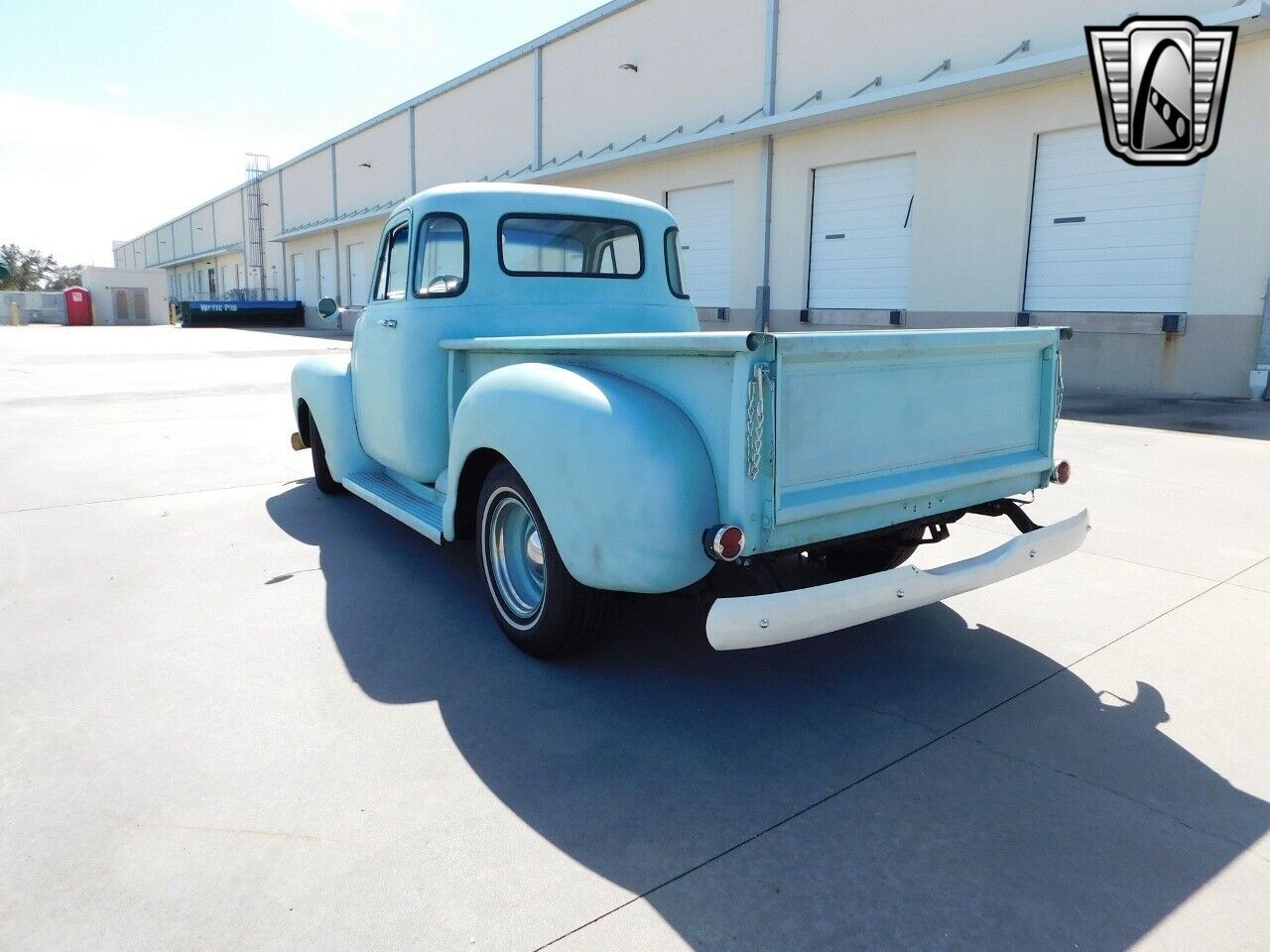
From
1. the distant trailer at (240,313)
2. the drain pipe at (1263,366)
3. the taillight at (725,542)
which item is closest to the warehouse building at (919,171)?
the drain pipe at (1263,366)

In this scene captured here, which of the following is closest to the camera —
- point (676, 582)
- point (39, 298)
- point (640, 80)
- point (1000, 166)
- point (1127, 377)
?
point (676, 582)

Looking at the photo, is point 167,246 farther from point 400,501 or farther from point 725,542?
point 725,542

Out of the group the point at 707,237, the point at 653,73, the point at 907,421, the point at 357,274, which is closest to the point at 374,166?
the point at 357,274

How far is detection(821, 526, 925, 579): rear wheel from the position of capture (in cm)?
349

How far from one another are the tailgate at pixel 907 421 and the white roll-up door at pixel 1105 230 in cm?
1043

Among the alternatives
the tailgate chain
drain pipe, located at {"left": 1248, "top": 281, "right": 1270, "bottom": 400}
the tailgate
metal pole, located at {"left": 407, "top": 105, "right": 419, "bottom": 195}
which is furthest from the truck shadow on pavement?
metal pole, located at {"left": 407, "top": 105, "right": 419, "bottom": 195}

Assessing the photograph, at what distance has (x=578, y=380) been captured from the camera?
3.01m

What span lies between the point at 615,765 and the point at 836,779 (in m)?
0.67

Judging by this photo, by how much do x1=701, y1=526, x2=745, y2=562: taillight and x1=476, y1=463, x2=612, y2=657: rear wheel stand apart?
69 cm

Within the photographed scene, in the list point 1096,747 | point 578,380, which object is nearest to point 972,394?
point 1096,747

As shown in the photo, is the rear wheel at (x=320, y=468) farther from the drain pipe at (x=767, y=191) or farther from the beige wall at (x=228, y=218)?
the beige wall at (x=228, y=218)

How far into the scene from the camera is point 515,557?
356 cm

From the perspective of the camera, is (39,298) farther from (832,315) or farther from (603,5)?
(832,315)

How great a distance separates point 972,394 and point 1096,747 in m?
1.28
